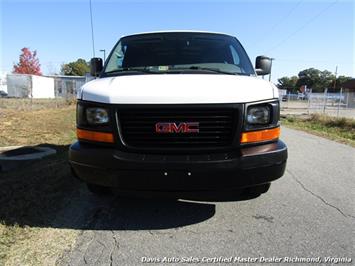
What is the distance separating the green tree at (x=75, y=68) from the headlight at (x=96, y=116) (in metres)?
103

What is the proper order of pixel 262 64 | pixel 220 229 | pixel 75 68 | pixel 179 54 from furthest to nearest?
pixel 75 68 → pixel 262 64 → pixel 179 54 → pixel 220 229

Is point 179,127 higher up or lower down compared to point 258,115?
lower down

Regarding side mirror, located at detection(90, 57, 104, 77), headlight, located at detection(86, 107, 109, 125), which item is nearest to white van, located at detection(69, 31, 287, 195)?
headlight, located at detection(86, 107, 109, 125)

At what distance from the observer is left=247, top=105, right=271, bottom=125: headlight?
11.3ft

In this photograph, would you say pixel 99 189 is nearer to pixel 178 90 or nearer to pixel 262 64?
pixel 178 90

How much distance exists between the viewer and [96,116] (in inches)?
138

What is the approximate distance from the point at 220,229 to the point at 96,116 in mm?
1610

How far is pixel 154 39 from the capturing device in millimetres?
5039

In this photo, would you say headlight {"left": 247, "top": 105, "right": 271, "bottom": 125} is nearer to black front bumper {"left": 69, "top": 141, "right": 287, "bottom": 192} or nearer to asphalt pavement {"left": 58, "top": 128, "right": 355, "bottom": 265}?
black front bumper {"left": 69, "top": 141, "right": 287, "bottom": 192}

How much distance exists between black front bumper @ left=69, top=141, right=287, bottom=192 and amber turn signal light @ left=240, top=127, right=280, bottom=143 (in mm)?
78

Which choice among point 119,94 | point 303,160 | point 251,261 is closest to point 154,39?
point 119,94

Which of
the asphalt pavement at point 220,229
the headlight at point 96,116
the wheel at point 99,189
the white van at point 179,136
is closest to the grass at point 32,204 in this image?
the asphalt pavement at point 220,229

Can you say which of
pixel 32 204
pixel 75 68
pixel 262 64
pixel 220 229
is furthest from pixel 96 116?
pixel 75 68

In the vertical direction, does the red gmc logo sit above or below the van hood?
below
